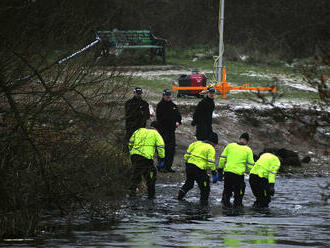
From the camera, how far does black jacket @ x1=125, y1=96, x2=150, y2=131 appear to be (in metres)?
14.0

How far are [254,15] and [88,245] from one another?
93.6 ft

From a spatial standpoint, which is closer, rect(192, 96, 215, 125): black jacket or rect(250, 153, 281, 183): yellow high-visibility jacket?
rect(250, 153, 281, 183): yellow high-visibility jacket

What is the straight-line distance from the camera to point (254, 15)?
37.3 meters

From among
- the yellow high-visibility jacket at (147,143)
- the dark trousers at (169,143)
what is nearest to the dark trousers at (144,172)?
the yellow high-visibility jacket at (147,143)

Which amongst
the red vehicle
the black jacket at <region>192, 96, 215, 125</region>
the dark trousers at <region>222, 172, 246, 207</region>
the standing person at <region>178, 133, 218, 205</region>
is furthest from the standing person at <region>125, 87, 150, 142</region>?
the red vehicle

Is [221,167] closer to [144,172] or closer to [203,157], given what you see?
[203,157]

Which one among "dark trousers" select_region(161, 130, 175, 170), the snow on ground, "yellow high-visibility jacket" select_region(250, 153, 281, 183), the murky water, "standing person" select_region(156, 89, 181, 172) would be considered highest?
the snow on ground

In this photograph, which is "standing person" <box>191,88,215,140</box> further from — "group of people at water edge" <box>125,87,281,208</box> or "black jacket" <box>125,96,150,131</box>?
"group of people at water edge" <box>125,87,281,208</box>

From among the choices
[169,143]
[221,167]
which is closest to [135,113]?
[221,167]

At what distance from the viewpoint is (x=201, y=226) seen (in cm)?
1270

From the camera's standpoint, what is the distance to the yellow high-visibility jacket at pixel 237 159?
15.6m

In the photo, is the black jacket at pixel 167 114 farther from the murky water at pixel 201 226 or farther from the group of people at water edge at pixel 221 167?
the group of people at water edge at pixel 221 167

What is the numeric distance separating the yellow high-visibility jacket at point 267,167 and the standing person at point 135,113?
8.56 ft

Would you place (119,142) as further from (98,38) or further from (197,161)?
(197,161)
